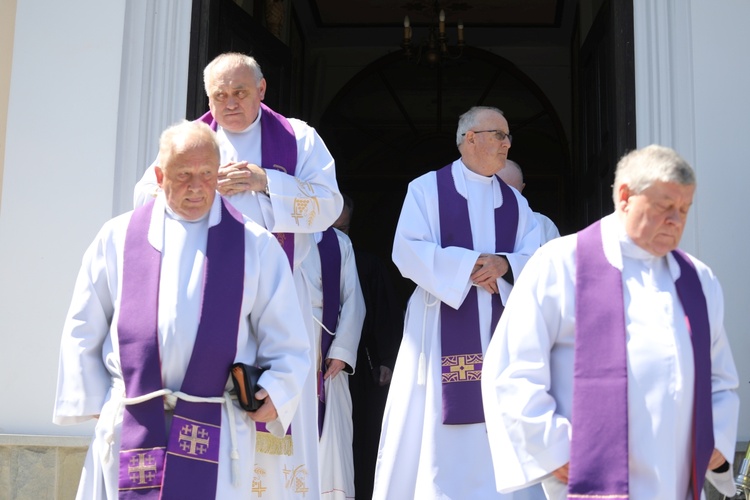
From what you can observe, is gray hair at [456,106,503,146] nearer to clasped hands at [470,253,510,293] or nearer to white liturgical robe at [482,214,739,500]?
clasped hands at [470,253,510,293]

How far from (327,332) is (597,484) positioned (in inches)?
125

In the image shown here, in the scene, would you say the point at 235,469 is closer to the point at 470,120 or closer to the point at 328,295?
the point at 328,295

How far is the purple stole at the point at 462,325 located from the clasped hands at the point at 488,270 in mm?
Result: 121

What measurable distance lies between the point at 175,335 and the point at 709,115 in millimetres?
3367

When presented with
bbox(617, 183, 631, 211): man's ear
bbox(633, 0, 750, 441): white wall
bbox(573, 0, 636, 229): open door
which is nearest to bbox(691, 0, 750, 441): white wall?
bbox(633, 0, 750, 441): white wall

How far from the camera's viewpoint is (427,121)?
12805 millimetres

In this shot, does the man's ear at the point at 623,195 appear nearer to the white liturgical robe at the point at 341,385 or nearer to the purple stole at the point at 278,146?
the purple stole at the point at 278,146

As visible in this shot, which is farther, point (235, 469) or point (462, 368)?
point (462, 368)

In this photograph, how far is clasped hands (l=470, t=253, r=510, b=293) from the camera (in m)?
6.06

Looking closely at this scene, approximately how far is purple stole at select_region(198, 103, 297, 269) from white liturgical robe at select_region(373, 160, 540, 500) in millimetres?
655

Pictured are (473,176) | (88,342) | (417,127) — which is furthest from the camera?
(417,127)

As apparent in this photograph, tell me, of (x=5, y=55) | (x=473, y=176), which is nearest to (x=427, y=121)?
(x=473, y=176)

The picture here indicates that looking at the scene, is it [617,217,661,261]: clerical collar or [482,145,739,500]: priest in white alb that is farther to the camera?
[617,217,661,261]: clerical collar

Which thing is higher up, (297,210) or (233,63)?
(233,63)
